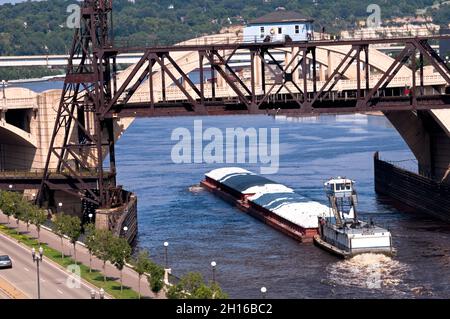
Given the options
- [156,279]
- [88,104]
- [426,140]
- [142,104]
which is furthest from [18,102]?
[156,279]

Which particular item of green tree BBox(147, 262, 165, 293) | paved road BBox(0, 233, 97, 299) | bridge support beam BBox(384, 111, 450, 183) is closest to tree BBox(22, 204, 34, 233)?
paved road BBox(0, 233, 97, 299)

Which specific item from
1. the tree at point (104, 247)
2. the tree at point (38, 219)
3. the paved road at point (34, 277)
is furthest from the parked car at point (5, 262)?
the tree at point (38, 219)

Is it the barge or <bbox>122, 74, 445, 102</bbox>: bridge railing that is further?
<bbox>122, 74, 445, 102</bbox>: bridge railing

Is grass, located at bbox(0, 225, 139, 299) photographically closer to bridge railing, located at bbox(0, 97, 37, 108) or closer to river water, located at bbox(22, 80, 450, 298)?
river water, located at bbox(22, 80, 450, 298)

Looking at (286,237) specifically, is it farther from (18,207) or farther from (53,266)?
(53,266)

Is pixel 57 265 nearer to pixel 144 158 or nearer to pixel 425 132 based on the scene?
pixel 425 132
